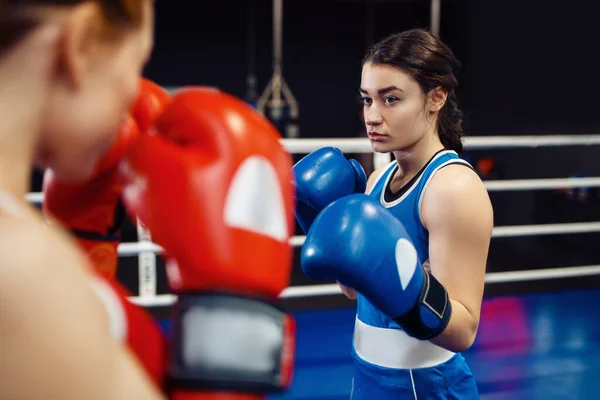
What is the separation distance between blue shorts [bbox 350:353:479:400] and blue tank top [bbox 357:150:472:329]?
0.30 ft

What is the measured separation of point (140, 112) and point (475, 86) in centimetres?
607

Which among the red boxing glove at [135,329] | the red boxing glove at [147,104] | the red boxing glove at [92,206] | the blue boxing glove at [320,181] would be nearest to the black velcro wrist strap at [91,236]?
the red boxing glove at [92,206]

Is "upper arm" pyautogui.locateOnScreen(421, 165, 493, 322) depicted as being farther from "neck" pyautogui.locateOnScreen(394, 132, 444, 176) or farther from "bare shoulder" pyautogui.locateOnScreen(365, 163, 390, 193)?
"bare shoulder" pyautogui.locateOnScreen(365, 163, 390, 193)

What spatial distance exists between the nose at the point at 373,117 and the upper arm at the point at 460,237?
0.64 feet

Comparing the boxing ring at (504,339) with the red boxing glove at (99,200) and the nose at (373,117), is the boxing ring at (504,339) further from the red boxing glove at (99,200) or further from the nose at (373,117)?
the red boxing glove at (99,200)

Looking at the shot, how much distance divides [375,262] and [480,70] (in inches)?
235

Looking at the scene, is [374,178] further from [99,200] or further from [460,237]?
[99,200]

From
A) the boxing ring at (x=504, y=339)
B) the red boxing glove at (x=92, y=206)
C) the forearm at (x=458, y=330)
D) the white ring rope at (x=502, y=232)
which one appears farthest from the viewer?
the white ring rope at (x=502, y=232)

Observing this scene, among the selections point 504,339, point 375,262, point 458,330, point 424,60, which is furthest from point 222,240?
point 504,339

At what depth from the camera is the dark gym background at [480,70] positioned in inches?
166

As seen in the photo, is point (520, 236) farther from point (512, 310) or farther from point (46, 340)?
point (46, 340)

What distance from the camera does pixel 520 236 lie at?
439 cm

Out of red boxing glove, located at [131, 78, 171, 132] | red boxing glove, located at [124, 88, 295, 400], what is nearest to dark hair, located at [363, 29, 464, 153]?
red boxing glove, located at [131, 78, 171, 132]

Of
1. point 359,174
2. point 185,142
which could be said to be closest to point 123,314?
point 185,142
